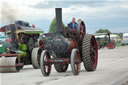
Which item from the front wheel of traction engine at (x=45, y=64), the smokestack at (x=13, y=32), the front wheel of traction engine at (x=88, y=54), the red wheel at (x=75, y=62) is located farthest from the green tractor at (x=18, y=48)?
the red wheel at (x=75, y=62)

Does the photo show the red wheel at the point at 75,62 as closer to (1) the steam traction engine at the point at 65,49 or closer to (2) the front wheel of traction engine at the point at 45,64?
(1) the steam traction engine at the point at 65,49

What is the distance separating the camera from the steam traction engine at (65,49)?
36.8 feet

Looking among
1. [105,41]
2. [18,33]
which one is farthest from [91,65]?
[105,41]

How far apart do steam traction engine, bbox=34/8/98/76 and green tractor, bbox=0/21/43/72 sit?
1.61m

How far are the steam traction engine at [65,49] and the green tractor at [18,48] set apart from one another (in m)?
1.61

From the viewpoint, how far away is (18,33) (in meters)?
15.8

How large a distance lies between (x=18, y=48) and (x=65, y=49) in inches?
178

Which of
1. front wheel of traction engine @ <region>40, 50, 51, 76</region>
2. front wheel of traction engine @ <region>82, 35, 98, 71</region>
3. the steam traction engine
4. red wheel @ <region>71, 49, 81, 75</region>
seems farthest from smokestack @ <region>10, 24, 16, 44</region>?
red wheel @ <region>71, 49, 81, 75</region>

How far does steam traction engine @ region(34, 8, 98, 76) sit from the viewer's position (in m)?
11.2

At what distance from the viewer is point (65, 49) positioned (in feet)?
37.7

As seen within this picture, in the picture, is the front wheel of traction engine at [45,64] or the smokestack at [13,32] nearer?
the front wheel of traction engine at [45,64]

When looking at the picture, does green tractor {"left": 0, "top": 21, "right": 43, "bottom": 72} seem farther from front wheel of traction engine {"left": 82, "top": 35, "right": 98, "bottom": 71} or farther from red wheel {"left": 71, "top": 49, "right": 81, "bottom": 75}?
red wheel {"left": 71, "top": 49, "right": 81, "bottom": 75}

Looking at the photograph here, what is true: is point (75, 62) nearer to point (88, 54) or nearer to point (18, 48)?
point (88, 54)

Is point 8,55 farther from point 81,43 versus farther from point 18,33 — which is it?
point 81,43
